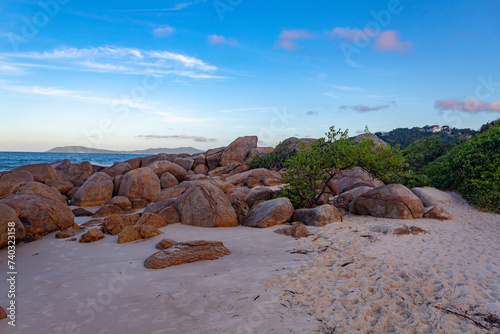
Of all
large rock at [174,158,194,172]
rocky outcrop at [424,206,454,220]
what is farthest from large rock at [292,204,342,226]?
large rock at [174,158,194,172]

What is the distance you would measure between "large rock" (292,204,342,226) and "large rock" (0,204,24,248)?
8.20 m

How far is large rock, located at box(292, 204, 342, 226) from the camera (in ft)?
32.6

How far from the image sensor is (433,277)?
542cm

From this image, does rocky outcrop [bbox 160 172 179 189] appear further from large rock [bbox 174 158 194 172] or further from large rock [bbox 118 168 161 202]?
large rock [bbox 174 158 194 172]

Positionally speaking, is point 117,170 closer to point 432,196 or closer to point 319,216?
point 319,216

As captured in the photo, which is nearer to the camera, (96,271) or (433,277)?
(433,277)

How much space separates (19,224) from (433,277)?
33.4ft

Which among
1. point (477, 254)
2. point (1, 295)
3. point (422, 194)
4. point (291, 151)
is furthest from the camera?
point (291, 151)

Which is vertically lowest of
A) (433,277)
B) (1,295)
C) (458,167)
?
(1,295)

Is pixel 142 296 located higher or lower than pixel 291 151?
lower

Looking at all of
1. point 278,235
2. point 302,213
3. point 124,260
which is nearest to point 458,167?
point 302,213

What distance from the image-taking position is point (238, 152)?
1168 inches

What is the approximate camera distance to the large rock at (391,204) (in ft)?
35.6

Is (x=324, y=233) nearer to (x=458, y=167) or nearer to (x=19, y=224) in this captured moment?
(x=19, y=224)
